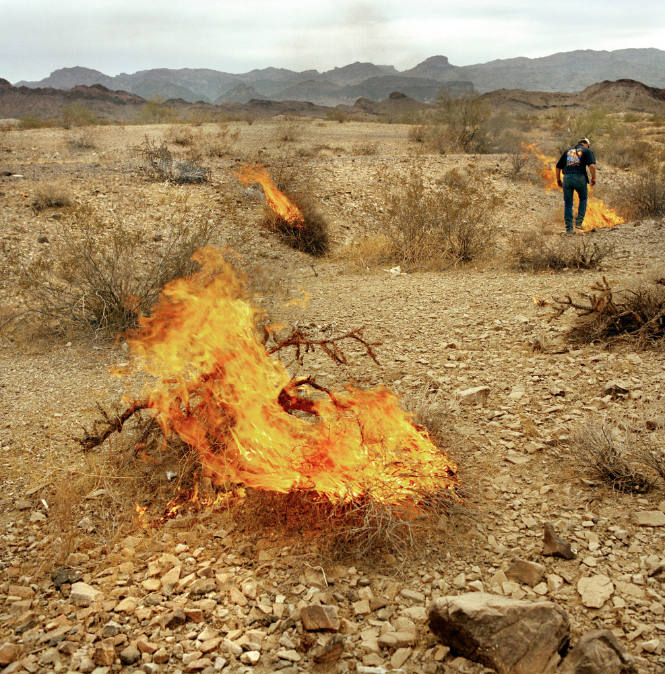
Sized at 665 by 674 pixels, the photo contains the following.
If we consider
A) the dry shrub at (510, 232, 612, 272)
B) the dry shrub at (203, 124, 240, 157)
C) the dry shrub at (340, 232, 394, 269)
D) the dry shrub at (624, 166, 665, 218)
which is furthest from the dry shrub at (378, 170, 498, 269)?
the dry shrub at (203, 124, 240, 157)

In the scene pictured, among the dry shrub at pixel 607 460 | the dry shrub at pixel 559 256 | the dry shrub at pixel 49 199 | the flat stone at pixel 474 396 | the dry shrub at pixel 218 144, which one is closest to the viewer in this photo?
the dry shrub at pixel 607 460

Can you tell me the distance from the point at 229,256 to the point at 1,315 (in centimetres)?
320

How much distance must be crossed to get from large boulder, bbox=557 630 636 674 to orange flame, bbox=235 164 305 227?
8.08 m

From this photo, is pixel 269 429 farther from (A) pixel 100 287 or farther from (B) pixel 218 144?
(B) pixel 218 144

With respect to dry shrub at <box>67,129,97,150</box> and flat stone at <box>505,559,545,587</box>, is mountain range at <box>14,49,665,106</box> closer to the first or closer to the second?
dry shrub at <box>67,129,97,150</box>

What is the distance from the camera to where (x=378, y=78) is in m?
114

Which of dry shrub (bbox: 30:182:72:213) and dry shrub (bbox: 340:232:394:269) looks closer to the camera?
dry shrub (bbox: 340:232:394:269)

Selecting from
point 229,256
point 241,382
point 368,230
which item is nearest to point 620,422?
point 241,382

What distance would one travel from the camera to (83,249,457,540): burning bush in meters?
3.01

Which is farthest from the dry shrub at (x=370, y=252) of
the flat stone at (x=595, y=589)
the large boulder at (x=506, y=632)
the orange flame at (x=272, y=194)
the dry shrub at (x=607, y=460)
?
the large boulder at (x=506, y=632)

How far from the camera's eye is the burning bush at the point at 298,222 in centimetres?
932

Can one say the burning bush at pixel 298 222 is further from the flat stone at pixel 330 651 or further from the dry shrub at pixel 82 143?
the dry shrub at pixel 82 143

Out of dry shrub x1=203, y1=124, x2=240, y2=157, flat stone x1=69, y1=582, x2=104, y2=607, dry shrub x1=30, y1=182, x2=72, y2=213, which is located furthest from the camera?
dry shrub x1=203, y1=124, x2=240, y2=157

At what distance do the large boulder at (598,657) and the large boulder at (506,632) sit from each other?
6cm
